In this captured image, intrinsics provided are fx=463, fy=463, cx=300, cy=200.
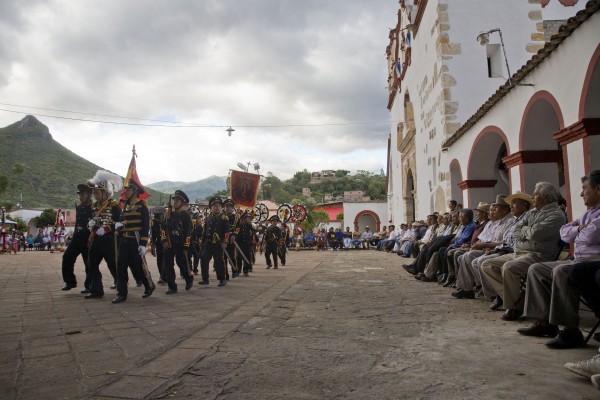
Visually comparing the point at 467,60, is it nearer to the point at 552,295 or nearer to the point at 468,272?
the point at 468,272

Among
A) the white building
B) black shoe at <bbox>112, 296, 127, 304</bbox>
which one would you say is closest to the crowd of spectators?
black shoe at <bbox>112, 296, 127, 304</bbox>

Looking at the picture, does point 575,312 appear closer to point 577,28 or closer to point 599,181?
point 599,181

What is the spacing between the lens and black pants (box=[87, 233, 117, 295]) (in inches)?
288

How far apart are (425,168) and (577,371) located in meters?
15.5

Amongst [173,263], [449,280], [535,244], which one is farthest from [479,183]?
[173,263]

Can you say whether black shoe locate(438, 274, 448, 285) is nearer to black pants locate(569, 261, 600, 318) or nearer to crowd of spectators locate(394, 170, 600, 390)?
crowd of spectators locate(394, 170, 600, 390)

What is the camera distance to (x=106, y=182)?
26.1 ft

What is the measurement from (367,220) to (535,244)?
1783 inches

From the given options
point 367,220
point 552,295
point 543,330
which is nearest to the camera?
point 552,295

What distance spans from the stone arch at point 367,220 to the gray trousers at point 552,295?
40.9 m

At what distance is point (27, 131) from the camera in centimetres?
9419

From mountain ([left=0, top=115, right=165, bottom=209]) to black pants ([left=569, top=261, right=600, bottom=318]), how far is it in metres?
79.7

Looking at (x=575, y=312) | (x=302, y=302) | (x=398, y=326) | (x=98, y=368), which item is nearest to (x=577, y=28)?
(x=575, y=312)

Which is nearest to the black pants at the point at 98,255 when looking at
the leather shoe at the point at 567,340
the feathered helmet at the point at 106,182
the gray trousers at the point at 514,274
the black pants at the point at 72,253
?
the black pants at the point at 72,253
